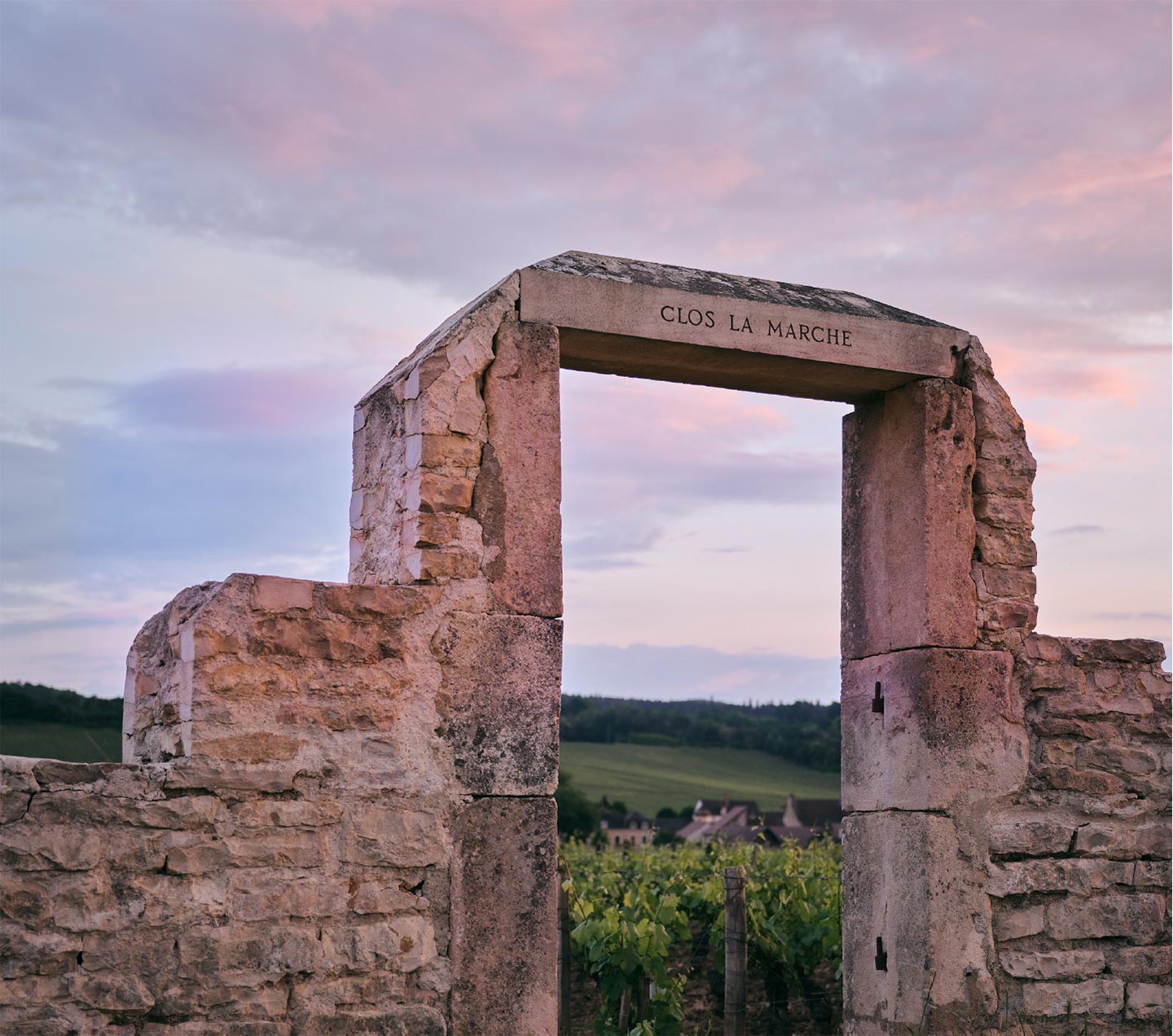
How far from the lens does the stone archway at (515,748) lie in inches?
164

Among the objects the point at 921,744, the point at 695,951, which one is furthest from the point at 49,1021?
the point at 695,951

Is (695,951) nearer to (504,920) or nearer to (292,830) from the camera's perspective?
(504,920)

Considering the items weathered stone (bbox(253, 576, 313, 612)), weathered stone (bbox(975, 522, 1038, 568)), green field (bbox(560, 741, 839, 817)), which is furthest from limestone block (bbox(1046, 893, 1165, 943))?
green field (bbox(560, 741, 839, 817))

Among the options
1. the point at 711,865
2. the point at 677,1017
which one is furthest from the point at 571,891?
the point at 711,865

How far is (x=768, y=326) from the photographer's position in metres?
5.45

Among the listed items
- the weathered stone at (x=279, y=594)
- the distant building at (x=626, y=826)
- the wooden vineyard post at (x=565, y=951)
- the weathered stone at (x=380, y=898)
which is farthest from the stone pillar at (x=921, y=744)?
the distant building at (x=626, y=826)

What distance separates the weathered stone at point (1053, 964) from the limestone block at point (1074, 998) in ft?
0.13

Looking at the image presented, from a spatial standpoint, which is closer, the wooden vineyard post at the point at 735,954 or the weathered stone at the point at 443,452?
the weathered stone at the point at 443,452

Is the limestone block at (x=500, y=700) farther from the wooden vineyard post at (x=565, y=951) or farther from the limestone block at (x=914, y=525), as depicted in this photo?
the wooden vineyard post at (x=565, y=951)

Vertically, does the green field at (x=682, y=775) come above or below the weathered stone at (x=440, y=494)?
below

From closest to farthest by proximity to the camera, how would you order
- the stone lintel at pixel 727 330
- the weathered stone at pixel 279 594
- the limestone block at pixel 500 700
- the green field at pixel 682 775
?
the weathered stone at pixel 279 594 < the limestone block at pixel 500 700 < the stone lintel at pixel 727 330 < the green field at pixel 682 775

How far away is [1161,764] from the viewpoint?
583 cm

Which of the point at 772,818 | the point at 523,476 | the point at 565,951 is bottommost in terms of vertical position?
the point at 772,818

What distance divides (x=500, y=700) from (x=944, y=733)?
194 cm
